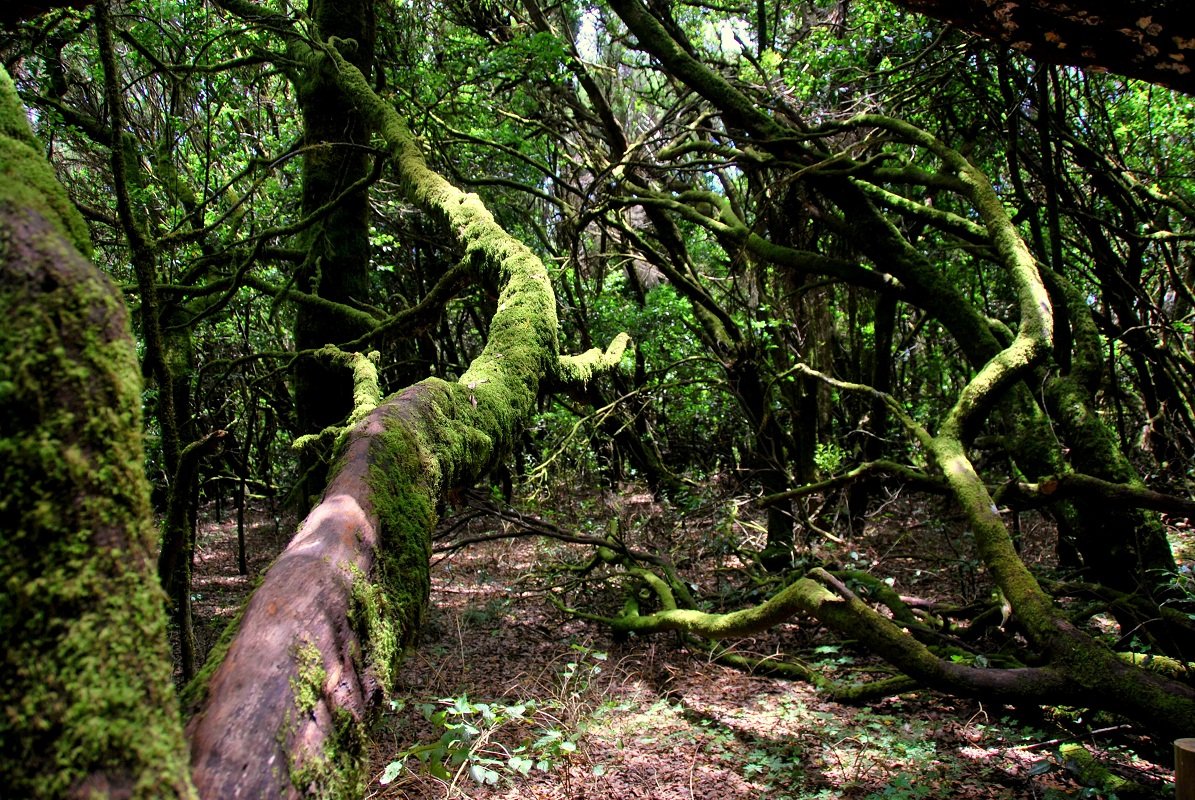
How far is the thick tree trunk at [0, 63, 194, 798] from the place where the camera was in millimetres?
658

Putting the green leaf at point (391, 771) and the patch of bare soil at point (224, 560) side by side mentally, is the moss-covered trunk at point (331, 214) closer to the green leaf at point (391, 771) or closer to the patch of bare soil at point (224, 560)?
the patch of bare soil at point (224, 560)

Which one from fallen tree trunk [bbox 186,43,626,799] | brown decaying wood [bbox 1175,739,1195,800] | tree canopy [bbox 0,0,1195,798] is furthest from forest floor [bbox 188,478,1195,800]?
fallen tree trunk [bbox 186,43,626,799]

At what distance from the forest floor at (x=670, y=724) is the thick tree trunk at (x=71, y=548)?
1986mm

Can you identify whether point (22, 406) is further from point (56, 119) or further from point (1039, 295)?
point (56, 119)

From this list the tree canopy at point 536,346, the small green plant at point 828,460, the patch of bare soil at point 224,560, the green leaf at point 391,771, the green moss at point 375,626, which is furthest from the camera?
the small green plant at point 828,460

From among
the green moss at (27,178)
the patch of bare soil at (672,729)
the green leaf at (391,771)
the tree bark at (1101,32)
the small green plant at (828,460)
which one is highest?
the tree bark at (1101,32)

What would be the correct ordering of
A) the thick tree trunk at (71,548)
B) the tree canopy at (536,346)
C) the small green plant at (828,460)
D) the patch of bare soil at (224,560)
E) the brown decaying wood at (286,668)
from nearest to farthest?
the thick tree trunk at (71,548)
the tree canopy at (536,346)
the brown decaying wood at (286,668)
the patch of bare soil at (224,560)
the small green plant at (828,460)

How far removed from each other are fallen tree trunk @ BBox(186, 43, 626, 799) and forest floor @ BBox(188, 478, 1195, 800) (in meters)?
1.24

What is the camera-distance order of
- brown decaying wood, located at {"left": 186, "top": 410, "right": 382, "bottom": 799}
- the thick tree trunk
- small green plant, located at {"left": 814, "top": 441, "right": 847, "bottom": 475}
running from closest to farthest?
the thick tree trunk → brown decaying wood, located at {"left": 186, "top": 410, "right": 382, "bottom": 799} → small green plant, located at {"left": 814, "top": 441, "right": 847, "bottom": 475}

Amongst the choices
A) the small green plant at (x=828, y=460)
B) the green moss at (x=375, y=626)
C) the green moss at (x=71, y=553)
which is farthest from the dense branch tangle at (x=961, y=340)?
the green moss at (x=71, y=553)

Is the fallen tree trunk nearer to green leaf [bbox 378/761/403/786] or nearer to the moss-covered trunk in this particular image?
green leaf [bbox 378/761/403/786]

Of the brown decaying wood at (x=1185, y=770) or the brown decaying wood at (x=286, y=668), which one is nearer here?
the brown decaying wood at (x=286, y=668)

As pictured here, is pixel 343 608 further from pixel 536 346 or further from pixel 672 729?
pixel 672 729

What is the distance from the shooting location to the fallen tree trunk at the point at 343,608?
94 cm
